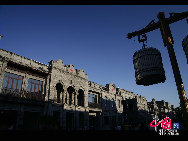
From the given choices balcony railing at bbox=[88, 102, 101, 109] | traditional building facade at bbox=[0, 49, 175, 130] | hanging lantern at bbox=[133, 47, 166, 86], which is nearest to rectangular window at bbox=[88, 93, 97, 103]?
traditional building facade at bbox=[0, 49, 175, 130]

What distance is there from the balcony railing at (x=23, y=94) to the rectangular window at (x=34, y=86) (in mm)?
452

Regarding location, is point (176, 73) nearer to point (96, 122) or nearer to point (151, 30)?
point (151, 30)

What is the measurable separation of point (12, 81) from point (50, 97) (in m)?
4.34

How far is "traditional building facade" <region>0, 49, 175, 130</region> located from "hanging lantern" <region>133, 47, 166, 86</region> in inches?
295

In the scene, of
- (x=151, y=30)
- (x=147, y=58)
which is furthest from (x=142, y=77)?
(x=151, y=30)

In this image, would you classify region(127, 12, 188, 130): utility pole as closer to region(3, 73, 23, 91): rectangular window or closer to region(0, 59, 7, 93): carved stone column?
region(0, 59, 7, 93): carved stone column

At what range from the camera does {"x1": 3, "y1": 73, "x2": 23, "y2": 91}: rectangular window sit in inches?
536

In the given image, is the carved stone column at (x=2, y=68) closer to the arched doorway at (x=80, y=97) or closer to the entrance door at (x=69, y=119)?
the entrance door at (x=69, y=119)

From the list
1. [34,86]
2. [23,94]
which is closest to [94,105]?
[34,86]

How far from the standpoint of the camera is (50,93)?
16.6 m

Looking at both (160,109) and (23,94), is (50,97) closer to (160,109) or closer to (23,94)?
(23,94)

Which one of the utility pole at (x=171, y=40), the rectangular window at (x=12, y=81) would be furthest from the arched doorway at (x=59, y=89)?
the utility pole at (x=171, y=40)

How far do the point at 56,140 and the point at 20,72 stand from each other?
52.5ft

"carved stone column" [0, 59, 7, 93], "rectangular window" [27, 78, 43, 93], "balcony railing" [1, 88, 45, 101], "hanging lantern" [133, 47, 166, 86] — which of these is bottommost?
"hanging lantern" [133, 47, 166, 86]
